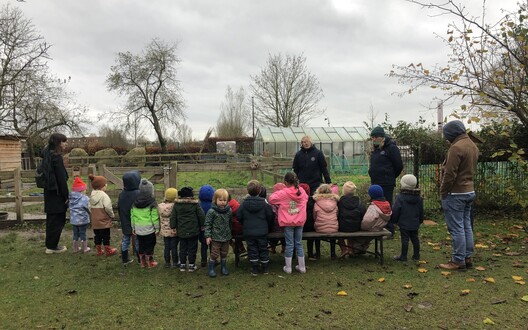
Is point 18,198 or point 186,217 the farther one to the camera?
point 18,198

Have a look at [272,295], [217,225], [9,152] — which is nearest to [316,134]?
[9,152]

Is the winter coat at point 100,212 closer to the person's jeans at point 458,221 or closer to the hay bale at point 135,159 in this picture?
the person's jeans at point 458,221

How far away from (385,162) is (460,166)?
5.07 feet

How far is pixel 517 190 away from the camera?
25.4ft

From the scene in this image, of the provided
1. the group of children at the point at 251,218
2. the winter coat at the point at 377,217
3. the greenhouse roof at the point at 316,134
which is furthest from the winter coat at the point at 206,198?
the greenhouse roof at the point at 316,134

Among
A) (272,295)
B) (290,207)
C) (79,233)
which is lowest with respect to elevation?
(272,295)

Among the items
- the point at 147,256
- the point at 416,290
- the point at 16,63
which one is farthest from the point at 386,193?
the point at 16,63

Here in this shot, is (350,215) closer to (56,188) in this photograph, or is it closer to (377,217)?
(377,217)

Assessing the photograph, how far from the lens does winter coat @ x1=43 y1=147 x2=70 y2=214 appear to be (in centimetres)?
598

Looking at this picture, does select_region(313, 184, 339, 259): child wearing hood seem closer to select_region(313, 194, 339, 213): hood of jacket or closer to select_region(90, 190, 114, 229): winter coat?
select_region(313, 194, 339, 213): hood of jacket

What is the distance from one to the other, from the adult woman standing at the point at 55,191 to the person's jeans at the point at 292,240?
3672mm

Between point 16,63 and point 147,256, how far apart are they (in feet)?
54.0

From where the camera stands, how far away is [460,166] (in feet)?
15.4

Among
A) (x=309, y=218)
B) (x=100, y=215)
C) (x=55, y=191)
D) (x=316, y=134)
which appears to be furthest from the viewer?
(x=316, y=134)
